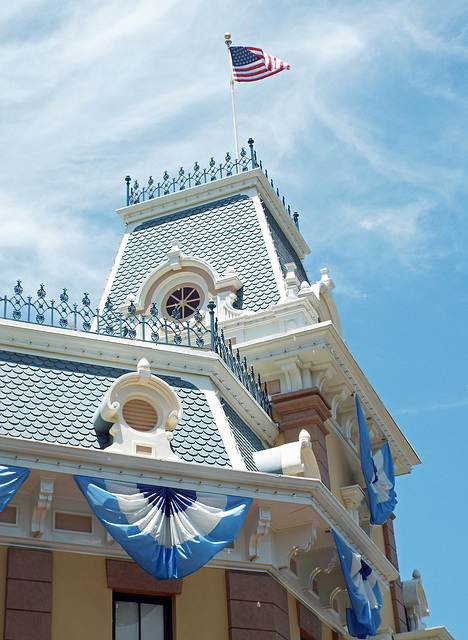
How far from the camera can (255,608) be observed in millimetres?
14914

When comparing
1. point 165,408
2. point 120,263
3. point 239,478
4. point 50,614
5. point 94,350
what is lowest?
point 50,614

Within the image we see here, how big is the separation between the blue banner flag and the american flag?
392 inches

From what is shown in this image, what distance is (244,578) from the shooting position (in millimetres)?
15094

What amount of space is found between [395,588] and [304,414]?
5398 mm

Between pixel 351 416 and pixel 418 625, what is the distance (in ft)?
16.6

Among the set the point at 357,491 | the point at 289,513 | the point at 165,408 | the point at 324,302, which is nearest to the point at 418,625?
the point at 357,491

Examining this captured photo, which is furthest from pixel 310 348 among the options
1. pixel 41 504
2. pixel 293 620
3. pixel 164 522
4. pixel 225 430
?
pixel 41 504

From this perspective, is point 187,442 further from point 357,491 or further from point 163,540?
point 357,491

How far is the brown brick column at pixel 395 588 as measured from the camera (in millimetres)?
22156

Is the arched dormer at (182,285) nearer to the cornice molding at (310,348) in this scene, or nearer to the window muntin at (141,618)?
the cornice molding at (310,348)

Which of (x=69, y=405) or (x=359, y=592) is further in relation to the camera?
(x=359, y=592)

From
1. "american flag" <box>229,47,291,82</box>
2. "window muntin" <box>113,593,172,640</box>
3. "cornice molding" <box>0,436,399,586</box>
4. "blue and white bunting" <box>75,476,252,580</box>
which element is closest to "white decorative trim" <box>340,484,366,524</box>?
"cornice molding" <box>0,436,399,586</box>

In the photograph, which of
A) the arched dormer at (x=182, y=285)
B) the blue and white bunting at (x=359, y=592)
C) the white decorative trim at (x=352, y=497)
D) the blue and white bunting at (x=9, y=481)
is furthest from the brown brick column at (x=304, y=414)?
the blue and white bunting at (x=9, y=481)

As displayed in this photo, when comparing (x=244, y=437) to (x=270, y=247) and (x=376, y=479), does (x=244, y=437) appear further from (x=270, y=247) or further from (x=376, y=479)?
(x=270, y=247)
